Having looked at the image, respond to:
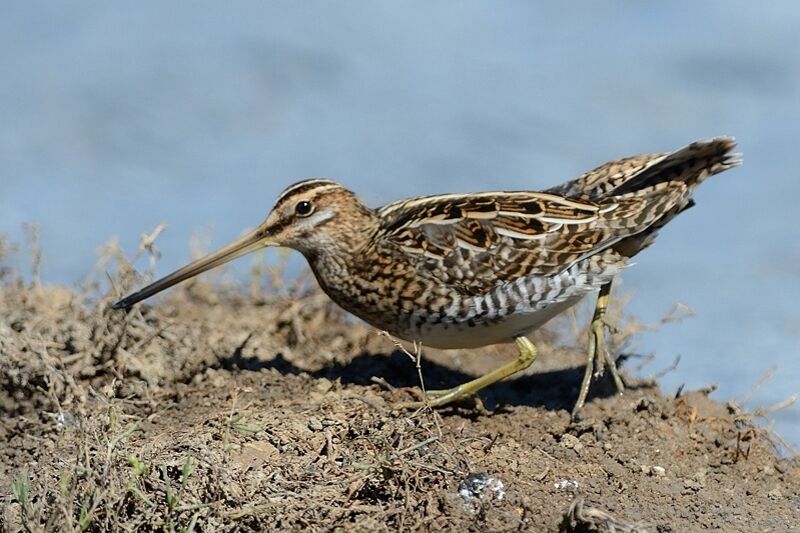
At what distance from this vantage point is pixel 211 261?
6035 millimetres

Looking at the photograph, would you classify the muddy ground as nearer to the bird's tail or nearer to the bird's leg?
the bird's leg

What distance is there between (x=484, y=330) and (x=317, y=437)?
984 millimetres

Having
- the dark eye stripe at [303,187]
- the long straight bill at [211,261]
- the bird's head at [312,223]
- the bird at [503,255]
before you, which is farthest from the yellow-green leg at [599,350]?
the long straight bill at [211,261]

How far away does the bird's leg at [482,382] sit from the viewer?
523 cm

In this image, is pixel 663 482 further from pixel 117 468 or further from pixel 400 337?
pixel 117 468

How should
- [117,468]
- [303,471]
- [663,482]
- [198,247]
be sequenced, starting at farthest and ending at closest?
[198,247] < [663,482] < [303,471] < [117,468]

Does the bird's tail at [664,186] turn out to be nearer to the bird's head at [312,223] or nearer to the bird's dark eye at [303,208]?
the bird's head at [312,223]

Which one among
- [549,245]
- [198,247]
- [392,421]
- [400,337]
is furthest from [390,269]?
[198,247]

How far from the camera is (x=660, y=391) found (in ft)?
19.1

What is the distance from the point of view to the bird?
5.38 m

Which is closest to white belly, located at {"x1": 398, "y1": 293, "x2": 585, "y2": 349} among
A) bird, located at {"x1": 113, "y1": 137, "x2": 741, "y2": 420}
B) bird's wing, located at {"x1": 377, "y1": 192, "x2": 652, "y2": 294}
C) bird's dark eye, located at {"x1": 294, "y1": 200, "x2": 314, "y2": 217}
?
bird, located at {"x1": 113, "y1": 137, "x2": 741, "y2": 420}

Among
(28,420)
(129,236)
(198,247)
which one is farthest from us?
(129,236)

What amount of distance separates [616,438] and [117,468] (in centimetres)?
198

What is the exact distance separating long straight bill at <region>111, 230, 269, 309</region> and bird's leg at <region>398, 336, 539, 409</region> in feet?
3.69
